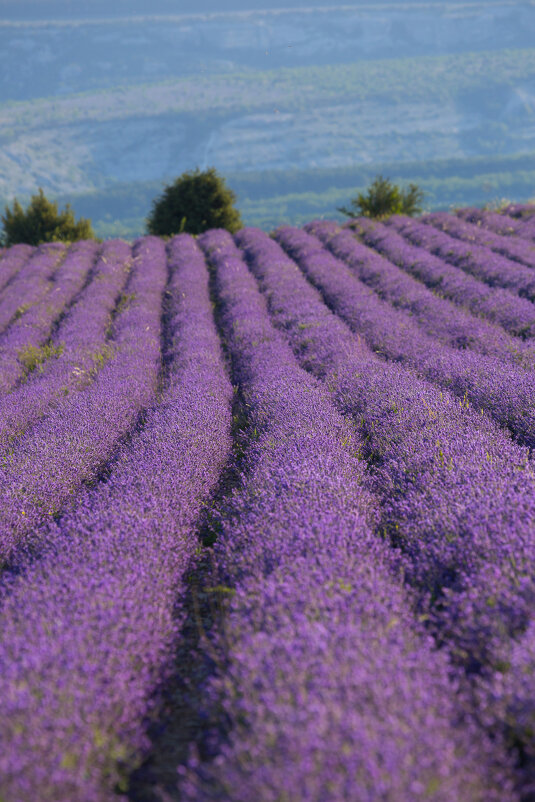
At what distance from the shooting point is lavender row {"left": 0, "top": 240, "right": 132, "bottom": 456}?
242 inches

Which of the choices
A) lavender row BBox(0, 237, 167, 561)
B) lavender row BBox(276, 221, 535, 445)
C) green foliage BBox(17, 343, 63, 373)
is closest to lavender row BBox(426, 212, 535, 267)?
lavender row BBox(276, 221, 535, 445)

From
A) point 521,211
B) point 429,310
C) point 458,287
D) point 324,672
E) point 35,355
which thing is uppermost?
point 521,211

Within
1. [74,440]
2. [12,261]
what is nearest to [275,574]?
[74,440]

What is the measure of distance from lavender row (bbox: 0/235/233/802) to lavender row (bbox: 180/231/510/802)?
0.33m

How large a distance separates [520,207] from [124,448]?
18635 millimetres

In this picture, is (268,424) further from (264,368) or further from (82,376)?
(82,376)

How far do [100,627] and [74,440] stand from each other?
2.92 meters

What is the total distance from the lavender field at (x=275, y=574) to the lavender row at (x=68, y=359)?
6 centimetres

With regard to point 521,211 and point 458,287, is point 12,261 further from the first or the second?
point 521,211

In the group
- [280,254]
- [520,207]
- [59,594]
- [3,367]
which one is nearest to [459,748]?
[59,594]

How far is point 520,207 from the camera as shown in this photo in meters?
18.8

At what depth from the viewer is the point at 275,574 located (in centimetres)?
257

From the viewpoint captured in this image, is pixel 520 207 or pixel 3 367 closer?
pixel 3 367

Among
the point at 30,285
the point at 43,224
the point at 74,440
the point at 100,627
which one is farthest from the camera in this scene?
the point at 43,224
